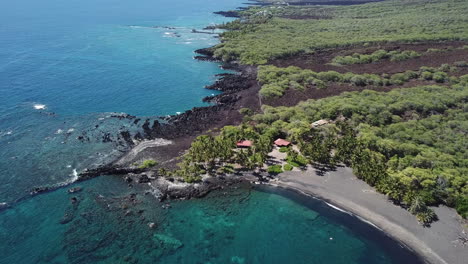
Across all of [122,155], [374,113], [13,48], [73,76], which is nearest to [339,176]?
[374,113]

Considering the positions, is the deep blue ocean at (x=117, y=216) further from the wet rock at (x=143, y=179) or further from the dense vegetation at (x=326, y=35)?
the dense vegetation at (x=326, y=35)

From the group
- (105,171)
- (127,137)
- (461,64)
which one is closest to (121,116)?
(127,137)

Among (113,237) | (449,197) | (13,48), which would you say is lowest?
(113,237)

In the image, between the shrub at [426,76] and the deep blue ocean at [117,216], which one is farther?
the shrub at [426,76]

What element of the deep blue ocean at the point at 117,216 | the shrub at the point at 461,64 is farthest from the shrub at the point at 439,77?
the deep blue ocean at the point at 117,216

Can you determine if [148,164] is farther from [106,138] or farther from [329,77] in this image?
[329,77]

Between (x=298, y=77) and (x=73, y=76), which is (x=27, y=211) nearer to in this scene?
(x=73, y=76)

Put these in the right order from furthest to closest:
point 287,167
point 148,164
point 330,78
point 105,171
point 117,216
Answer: point 330,78 → point 148,164 → point 105,171 → point 287,167 → point 117,216
